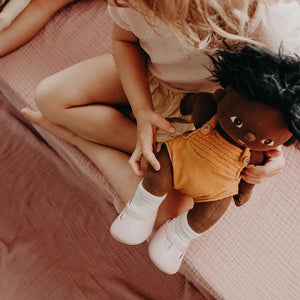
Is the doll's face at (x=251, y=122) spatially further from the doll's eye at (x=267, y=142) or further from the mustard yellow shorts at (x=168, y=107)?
the mustard yellow shorts at (x=168, y=107)

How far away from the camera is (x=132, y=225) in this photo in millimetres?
650

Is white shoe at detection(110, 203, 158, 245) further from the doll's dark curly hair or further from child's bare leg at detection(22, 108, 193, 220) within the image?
the doll's dark curly hair

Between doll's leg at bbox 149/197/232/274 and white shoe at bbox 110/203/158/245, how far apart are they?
34mm

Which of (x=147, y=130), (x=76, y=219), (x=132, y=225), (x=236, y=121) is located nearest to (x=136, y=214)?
(x=132, y=225)

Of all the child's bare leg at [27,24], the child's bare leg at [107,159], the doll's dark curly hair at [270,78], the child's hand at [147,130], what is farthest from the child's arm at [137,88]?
the child's bare leg at [27,24]

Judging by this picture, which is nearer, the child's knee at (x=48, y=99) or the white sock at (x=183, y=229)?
the white sock at (x=183, y=229)

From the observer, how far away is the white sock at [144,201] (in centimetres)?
61

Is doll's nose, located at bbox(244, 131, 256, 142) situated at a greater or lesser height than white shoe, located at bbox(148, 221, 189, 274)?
greater

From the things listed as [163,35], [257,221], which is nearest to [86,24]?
[163,35]

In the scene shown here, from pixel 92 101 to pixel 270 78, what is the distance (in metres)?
0.46

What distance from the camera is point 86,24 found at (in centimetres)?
98

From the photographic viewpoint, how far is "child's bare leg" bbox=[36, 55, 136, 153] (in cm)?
77

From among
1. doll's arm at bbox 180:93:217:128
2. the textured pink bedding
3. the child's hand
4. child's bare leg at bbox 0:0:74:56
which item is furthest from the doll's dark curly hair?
child's bare leg at bbox 0:0:74:56

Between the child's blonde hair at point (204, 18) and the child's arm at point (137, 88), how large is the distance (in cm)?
14
